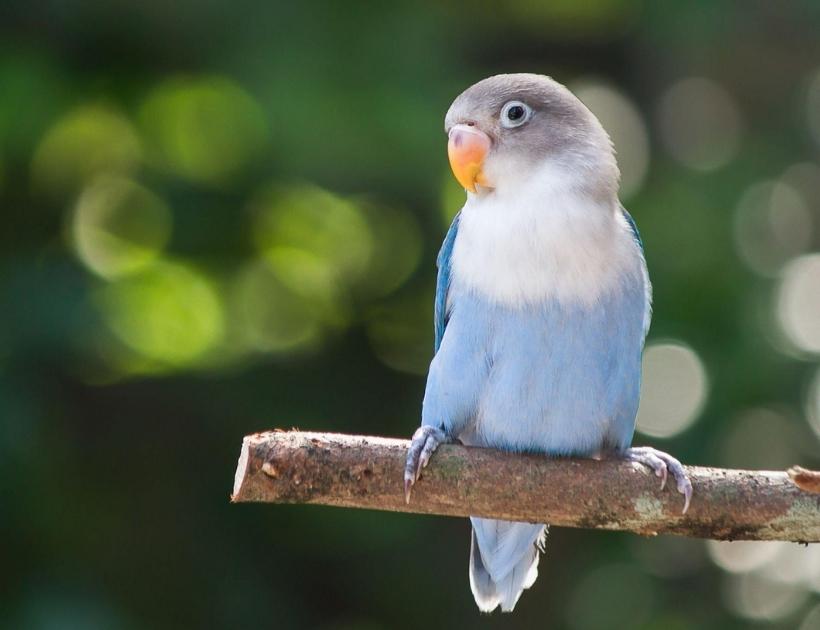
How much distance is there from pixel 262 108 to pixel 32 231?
1.36 meters

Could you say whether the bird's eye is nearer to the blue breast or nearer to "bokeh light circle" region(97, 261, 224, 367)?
the blue breast

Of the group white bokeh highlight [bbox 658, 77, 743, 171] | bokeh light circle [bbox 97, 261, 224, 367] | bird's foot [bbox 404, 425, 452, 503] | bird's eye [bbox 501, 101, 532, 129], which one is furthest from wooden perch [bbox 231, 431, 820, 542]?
white bokeh highlight [bbox 658, 77, 743, 171]

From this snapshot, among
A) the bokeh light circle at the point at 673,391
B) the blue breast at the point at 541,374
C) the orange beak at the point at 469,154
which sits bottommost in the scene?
the bokeh light circle at the point at 673,391

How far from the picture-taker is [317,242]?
642cm

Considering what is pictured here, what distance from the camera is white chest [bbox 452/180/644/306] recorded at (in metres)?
3.81

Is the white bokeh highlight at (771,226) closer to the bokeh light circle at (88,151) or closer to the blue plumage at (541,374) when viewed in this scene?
the blue plumage at (541,374)

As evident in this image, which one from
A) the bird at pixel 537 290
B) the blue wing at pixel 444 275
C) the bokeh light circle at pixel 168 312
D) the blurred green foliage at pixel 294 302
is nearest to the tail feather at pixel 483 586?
the bird at pixel 537 290

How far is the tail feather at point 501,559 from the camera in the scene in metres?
4.22

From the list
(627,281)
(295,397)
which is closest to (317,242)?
(295,397)

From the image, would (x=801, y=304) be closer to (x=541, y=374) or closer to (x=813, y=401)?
(x=813, y=401)

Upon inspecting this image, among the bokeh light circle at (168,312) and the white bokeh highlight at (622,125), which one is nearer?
the bokeh light circle at (168,312)

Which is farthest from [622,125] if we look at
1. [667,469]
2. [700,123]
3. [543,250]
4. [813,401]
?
[667,469]

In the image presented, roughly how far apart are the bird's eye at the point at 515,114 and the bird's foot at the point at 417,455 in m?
1.09

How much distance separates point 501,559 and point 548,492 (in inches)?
27.3
